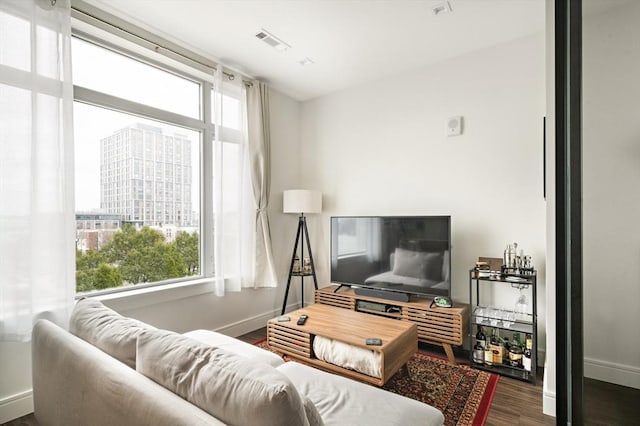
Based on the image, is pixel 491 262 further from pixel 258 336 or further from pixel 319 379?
pixel 258 336

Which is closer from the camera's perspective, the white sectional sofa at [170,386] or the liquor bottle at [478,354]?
the white sectional sofa at [170,386]

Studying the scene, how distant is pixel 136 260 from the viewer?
2.85 meters

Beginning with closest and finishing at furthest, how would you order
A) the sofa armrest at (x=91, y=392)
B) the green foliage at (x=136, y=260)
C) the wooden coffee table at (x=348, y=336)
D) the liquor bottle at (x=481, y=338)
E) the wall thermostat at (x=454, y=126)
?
the sofa armrest at (x=91, y=392) → the wooden coffee table at (x=348, y=336) → the green foliage at (x=136, y=260) → the liquor bottle at (x=481, y=338) → the wall thermostat at (x=454, y=126)

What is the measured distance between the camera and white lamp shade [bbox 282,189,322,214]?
12.1ft

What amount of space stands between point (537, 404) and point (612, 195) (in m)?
2.13

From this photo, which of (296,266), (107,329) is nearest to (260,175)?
(296,266)

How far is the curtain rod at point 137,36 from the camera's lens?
7.60ft

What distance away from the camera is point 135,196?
2.85m

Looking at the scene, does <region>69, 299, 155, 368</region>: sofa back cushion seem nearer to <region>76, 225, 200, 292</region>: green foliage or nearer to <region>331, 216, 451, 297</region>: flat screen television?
<region>76, 225, 200, 292</region>: green foliage

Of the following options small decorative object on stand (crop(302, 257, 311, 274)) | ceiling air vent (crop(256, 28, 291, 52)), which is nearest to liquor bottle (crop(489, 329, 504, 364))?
small decorative object on stand (crop(302, 257, 311, 274))

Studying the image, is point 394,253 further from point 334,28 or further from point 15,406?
point 15,406

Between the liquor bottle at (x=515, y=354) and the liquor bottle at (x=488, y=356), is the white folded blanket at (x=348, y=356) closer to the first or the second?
the liquor bottle at (x=488, y=356)

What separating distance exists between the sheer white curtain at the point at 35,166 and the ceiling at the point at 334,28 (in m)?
0.52

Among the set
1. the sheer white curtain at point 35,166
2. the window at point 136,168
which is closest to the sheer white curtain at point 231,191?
the window at point 136,168
